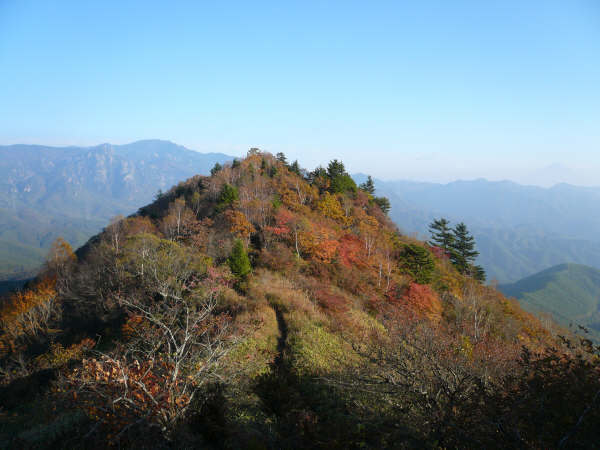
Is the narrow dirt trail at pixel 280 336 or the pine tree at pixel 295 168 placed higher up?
the pine tree at pixel 295 168

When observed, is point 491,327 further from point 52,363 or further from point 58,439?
point 52,363

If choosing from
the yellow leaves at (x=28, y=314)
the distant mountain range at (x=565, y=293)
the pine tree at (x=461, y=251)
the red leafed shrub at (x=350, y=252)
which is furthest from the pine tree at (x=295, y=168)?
the distant mountain range at (x=565, y=293)

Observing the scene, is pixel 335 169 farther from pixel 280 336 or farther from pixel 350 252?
pixel 280 336

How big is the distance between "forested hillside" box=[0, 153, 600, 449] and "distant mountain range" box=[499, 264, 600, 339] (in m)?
136

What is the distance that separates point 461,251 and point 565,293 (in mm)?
166557

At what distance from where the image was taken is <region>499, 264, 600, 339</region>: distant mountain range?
14150 cm

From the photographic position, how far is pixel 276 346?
50.7 feet

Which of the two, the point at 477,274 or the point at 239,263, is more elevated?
the point at 239,263

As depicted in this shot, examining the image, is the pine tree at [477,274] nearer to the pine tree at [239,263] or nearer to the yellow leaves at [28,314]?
the pine tree at [239,263]

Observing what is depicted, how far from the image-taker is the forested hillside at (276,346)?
6.38 meters

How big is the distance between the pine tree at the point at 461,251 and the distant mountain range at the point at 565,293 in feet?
361

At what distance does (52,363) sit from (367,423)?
22.4m

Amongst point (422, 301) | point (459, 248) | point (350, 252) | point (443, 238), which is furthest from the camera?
point (443, 238)

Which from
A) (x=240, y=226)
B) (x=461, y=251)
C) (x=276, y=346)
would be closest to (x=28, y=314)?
(x=240, y=226)
